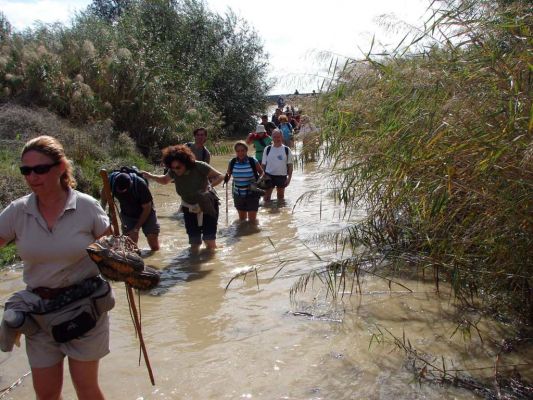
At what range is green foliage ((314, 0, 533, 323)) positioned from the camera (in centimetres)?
373

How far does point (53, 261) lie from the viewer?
3.23 meters

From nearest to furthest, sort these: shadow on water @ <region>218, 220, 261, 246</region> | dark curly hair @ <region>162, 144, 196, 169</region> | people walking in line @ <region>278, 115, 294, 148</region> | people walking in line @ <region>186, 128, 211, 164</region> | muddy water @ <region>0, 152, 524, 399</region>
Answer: muddy water @ <region>0, 152, 524, 399</region> < dark curly hair @ <region>162, 144, 196, 169</region> < shadow on water @ <region>218, 220, 261, 246</region> < people walking in line @ <region>186, 128, 211, 164</region> < people walking in line @ <region>278, 115, 294, 148</region>

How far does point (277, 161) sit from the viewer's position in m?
10.6

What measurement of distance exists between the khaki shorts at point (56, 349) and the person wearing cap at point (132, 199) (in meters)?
3.56

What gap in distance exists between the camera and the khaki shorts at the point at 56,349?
3.22 m

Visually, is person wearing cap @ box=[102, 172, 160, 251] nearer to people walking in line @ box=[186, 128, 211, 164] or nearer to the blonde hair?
people walking in line @ box=[186, 128, 211, 164]

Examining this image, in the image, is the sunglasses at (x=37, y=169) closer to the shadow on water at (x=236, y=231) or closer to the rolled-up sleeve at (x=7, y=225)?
the rolled-up sleeve at (x=7, y=225)

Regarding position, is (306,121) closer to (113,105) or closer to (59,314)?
(59,314)

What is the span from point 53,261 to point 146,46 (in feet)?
59.1

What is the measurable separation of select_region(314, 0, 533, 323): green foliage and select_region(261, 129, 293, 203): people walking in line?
5.33 m

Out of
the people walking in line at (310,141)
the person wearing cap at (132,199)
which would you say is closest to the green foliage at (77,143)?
the person wearing cap at (132,199)

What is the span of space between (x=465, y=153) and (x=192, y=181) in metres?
4.19

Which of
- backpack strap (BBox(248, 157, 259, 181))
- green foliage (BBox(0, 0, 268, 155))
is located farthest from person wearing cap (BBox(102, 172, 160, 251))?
green foliage (BBox(0, 0, 268, 155))

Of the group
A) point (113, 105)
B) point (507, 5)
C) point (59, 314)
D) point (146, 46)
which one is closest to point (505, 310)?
point (507, 5)
